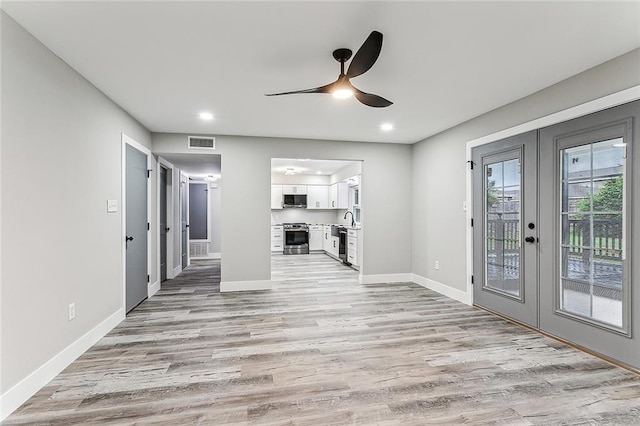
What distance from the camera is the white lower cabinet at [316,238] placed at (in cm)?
967

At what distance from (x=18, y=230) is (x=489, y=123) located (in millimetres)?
4544

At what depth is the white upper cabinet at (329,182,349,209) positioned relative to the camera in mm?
8750

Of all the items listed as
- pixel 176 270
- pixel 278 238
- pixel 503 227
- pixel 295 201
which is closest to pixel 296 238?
pixel 278 238

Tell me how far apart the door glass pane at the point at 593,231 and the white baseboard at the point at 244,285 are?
379 cm

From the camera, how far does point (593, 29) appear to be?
2.16m

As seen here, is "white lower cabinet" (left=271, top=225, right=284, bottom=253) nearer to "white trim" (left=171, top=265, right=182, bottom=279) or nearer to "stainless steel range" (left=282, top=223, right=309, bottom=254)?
"stainless steel range" (left=282, top=223, right=309, bottom=254)

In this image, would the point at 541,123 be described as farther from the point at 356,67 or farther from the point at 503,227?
the point at 356,67

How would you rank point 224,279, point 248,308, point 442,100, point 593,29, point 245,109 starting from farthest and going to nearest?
point 224,279 < point 248,308 < point 245,109 < point 442,100 < point 593,29

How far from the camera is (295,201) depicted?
32.0 ft

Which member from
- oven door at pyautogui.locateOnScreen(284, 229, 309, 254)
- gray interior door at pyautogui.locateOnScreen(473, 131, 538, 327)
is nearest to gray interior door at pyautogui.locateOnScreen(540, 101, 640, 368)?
gray interior door at pyautogui.locateOnScreen(473, 131, 538, 327)

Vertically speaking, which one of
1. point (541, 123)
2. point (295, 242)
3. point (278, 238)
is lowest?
point (295, 242)

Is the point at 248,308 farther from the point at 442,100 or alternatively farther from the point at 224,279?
the point at 442,100

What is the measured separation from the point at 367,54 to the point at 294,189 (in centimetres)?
791

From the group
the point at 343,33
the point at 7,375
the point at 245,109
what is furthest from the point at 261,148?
the point at 7,375
